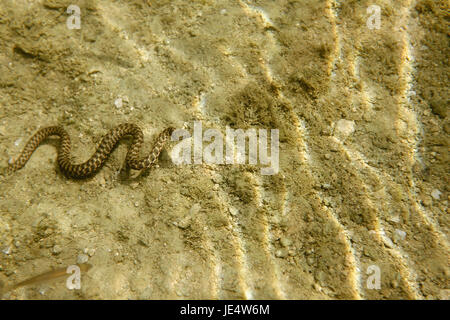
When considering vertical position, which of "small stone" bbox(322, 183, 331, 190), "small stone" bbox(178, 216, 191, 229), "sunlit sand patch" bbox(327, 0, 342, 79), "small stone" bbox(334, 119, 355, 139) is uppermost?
"sunlit sand patch" bbox(327, 0, 342, 79)

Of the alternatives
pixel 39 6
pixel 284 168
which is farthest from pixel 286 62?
pixel 39 6

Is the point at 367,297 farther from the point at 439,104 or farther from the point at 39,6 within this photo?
the point at 39,6

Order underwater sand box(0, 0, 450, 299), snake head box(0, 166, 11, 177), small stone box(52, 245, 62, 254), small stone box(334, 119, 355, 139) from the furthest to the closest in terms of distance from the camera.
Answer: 1. snake head box(0, 166, 11, 177)
2. small stone box(334, 119, 355, 139)
3. small stone box(52, 245, 62, 254)
4. underwater sand box(0, 0, 450, 299)

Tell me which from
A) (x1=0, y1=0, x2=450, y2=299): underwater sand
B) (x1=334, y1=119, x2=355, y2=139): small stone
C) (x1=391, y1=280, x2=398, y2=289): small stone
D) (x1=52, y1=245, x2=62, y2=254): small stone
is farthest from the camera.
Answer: (x1=334, y1=119, x2=355, y2=139): small stone

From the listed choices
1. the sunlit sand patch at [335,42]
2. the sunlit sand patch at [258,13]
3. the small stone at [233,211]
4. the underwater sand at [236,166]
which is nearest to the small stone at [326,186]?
the underwater sand at [236,166]

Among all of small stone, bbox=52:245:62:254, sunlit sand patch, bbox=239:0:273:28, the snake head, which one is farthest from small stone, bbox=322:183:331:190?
the snake head

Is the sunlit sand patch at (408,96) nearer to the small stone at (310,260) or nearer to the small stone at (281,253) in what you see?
Answer: the small stone at (310,260)

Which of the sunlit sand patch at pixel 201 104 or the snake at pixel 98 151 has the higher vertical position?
the sunlit sand patch at pixel 201 104

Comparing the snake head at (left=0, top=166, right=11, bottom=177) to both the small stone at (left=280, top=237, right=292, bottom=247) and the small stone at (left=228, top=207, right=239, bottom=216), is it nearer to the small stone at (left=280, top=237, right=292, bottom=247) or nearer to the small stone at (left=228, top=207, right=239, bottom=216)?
the small stone at (left=228, top=207, right=239, bottom=216)

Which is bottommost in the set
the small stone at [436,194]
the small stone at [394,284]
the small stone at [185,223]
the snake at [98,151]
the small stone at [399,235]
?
the small stone at [394,284]
